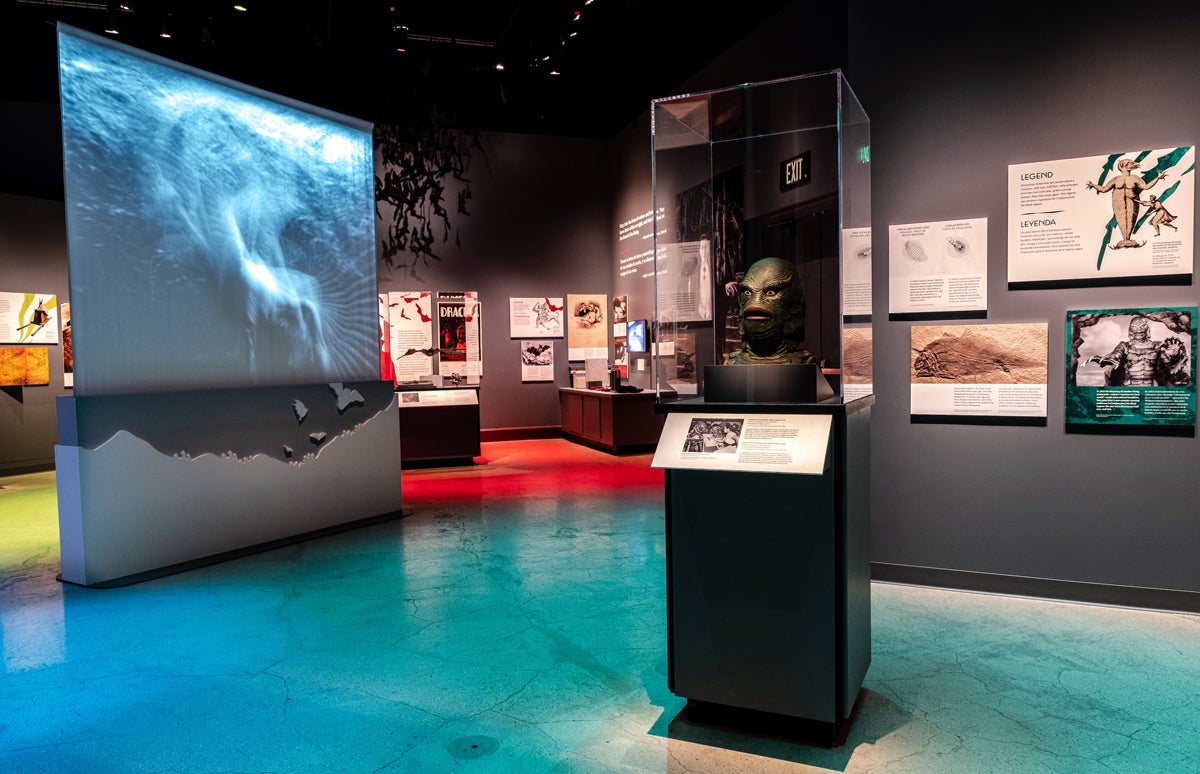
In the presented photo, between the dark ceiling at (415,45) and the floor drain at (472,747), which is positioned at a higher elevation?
the dark ceiling at (415,45)

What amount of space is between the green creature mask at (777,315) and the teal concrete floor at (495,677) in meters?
1.31

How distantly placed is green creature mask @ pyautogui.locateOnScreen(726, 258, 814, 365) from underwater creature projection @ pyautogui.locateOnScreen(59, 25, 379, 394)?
400cm

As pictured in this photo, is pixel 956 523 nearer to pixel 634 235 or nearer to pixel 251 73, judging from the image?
pixel 634 235

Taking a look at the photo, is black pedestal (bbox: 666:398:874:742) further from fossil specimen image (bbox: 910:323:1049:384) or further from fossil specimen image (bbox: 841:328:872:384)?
fossil specimen image (bbox: 910:323:1049:384)

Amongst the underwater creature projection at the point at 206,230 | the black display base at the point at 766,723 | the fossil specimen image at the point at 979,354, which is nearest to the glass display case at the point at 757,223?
the fossil specimen image at the point at 979,354

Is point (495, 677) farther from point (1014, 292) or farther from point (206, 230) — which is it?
point (206, 230)

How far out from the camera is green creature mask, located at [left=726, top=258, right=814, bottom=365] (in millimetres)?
2482

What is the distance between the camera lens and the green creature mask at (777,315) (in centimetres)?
248

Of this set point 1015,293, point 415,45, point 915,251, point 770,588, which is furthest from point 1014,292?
point 415,45

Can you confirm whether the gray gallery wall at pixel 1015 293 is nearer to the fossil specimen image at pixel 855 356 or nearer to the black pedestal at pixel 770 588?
the fossil specimen image at pixel 855 356

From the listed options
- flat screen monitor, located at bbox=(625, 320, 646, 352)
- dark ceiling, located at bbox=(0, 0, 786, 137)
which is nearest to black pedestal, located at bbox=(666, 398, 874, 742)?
dark ceiling, located at bbox=(0, 0, 786, 137)

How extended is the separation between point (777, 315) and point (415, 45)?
7848 millimetres

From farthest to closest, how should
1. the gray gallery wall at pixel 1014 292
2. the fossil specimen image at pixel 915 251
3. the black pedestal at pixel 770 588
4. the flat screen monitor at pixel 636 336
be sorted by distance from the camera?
→ the flat screen monitor at pixel 636 336
the fossil specimen image at pixel 915 251
the gray gallery wall at pixel 1014 292
the black pedestal at pixel 770 588

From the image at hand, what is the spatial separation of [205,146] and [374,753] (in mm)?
4340
